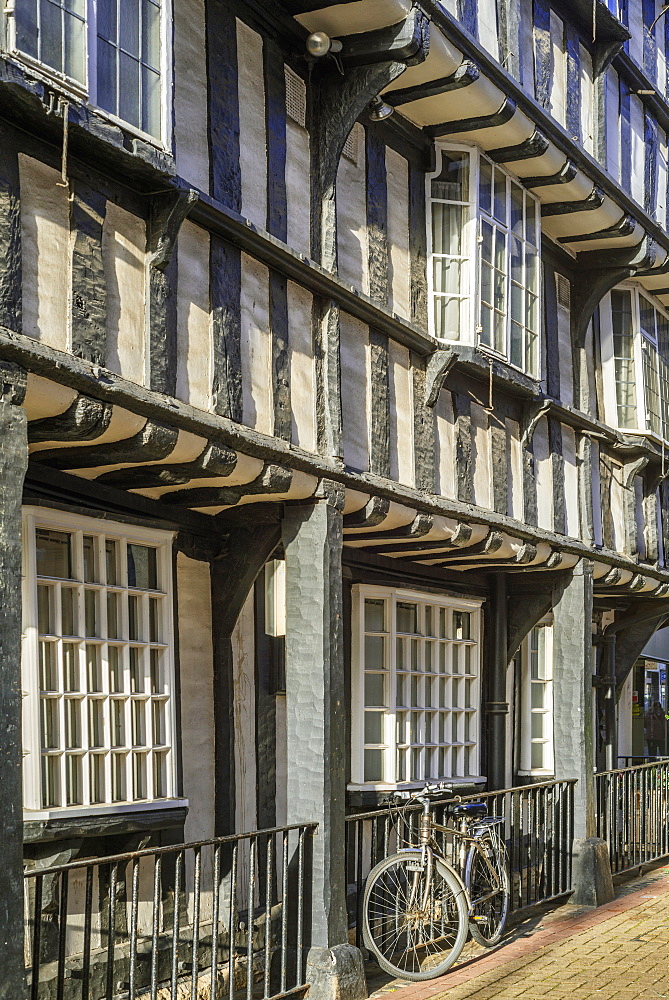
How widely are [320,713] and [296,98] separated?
385cm

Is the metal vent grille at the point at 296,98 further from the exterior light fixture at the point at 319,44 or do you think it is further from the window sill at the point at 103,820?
the window sill at the point at 103,820

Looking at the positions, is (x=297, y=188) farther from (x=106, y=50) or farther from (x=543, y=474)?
(x=543, y=474)

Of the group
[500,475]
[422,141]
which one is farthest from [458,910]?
[422,141]

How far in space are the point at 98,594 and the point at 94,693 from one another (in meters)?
0.56

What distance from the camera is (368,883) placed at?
28.0 feet

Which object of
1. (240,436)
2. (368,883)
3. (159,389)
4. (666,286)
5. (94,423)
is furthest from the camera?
(666,286)

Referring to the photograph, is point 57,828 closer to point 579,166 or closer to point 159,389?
point 159,389

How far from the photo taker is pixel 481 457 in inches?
416

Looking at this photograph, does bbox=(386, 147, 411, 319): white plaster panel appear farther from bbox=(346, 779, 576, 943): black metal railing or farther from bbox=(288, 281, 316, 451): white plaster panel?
bbox=(346, 779, 576, 943): black metal railing

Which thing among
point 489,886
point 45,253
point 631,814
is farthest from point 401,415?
point 631,814

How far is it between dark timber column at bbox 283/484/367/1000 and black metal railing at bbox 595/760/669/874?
509cm

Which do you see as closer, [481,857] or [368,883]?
[368,883]

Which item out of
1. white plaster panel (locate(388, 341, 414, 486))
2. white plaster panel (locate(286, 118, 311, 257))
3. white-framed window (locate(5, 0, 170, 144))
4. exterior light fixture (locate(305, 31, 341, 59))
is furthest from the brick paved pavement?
exterior light fixture (locate(305, 31, 341, 59))

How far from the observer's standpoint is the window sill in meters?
6.75
